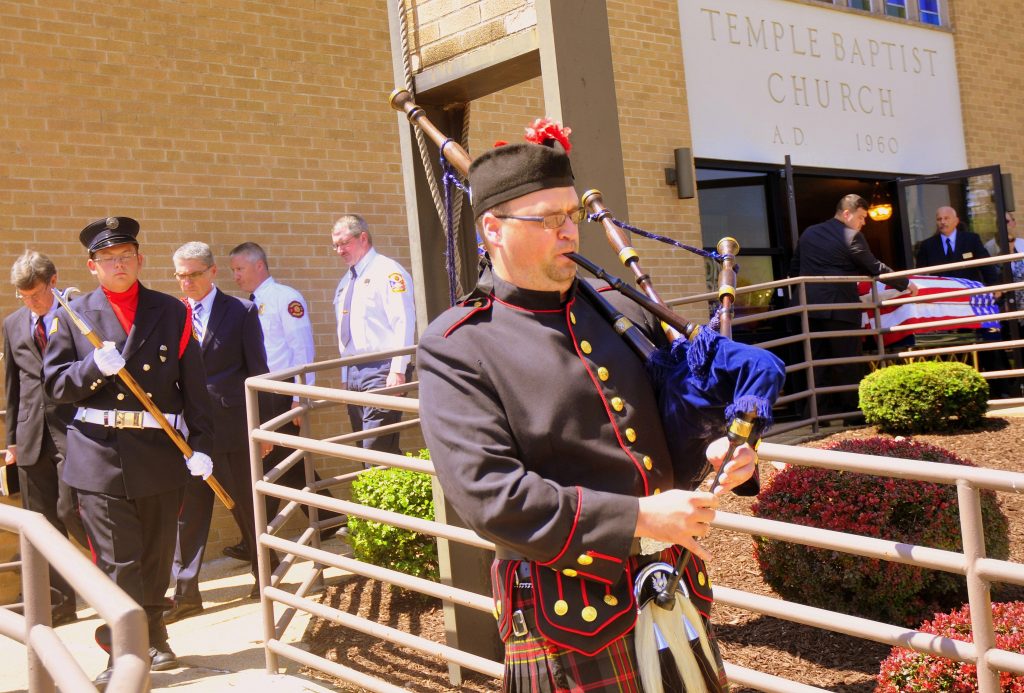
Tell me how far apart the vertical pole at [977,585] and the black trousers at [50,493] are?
5.25 meters

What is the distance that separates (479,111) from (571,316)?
7633 millimetres

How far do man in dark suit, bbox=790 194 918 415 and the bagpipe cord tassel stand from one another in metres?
7.55

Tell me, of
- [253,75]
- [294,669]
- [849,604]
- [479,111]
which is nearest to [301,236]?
[253,75]

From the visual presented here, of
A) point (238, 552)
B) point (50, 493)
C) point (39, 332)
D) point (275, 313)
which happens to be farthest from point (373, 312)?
point (50, 493)

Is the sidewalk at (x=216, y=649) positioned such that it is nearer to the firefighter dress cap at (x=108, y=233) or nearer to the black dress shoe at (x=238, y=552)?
the black dress shoe at (x=238, y=552)

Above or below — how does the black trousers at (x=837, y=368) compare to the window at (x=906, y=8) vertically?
below

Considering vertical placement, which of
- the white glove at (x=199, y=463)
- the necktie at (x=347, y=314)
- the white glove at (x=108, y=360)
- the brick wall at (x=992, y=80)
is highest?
the brick wall at (x=992, y=80)

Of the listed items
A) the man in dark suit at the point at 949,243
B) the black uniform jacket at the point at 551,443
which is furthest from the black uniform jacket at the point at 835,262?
the black uniform jacket at the point at 551,443

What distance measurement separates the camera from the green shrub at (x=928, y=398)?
25.6ft

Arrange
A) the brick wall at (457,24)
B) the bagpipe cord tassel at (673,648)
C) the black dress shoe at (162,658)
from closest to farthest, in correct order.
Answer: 1. the bagpipe cord tassel at (673,648)
2. the brick wall at (457,24)
3. the black dress shoe at (162,658)

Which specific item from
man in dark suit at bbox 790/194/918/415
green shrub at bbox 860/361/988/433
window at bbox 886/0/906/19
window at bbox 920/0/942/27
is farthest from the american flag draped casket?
window at bbox 920/0/942/27

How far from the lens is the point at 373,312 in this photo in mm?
7113

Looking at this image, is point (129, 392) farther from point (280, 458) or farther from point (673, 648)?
point (673, 648)

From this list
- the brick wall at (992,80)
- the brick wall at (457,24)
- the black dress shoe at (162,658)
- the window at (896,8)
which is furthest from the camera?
the brick wall at (992,80)
